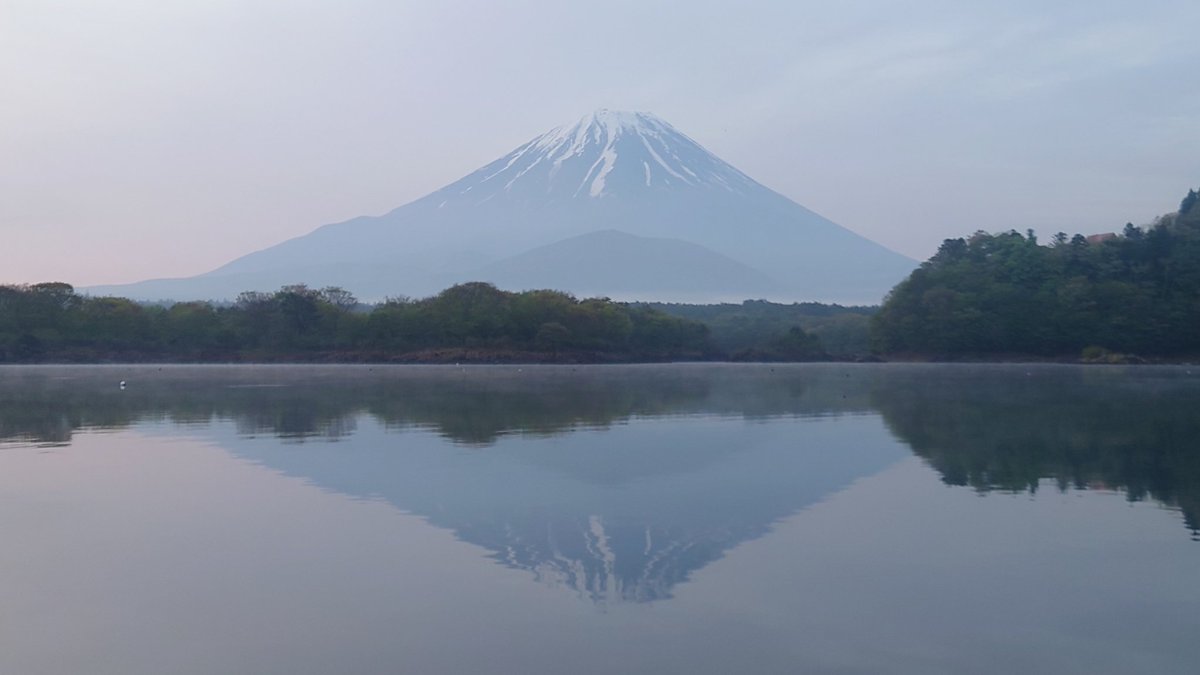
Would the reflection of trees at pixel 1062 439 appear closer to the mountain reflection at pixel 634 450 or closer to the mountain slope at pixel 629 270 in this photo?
the mountain reflection at pixel 634 450

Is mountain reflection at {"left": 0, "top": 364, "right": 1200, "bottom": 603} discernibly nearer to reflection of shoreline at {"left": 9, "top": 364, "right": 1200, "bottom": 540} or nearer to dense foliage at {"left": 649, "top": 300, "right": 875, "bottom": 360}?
reflection of shoreline at {"left": 9, "top": 364, "right": 1200, "bottom": 540}

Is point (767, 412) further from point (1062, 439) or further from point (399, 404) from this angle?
point (399, 404)

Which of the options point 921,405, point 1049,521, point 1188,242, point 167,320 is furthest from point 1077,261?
point 1049,521

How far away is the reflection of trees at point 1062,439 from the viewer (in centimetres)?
1144

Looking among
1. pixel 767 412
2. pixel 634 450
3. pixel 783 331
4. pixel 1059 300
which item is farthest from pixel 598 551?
pixel 783 331

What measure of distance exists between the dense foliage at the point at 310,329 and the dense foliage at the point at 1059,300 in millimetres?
20269

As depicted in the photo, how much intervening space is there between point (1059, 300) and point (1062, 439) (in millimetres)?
53456

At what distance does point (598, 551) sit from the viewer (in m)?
7.84

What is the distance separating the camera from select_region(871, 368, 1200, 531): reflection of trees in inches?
450

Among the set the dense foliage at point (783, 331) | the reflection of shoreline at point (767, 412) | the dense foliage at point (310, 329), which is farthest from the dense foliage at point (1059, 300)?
the reflection of shoreline at point (767, 412)

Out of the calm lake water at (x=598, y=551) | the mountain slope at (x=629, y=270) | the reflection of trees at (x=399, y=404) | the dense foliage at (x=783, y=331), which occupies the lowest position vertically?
the calm lake water at (x=598, y=551)

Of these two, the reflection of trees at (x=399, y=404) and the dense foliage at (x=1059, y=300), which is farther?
the dense foliage at (x=1059, y=300)

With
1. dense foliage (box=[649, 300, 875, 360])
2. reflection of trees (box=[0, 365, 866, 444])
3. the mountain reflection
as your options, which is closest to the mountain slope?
dense foliage (box=[649, 300, 875, 360])

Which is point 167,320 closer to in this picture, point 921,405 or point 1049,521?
point 921,405
